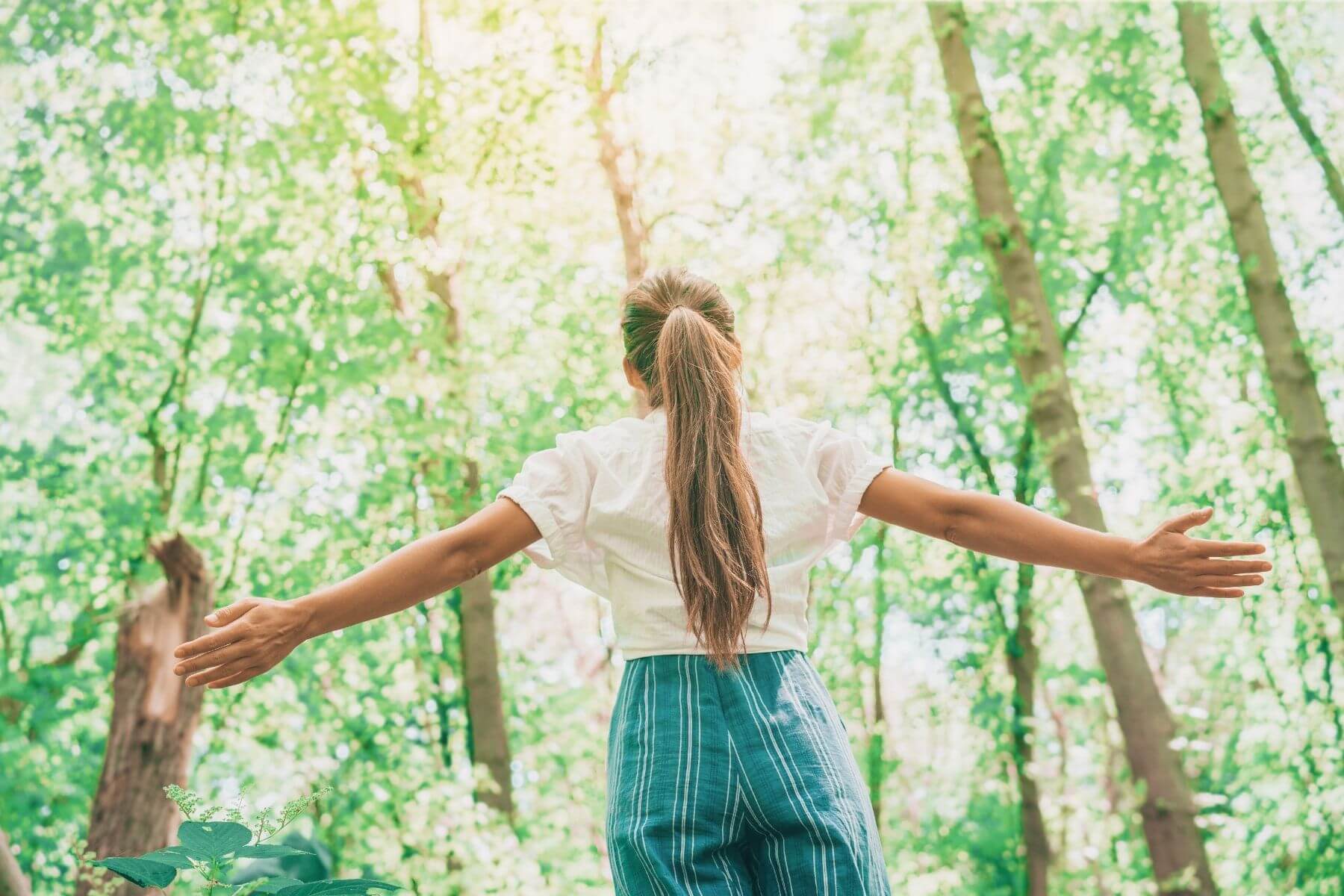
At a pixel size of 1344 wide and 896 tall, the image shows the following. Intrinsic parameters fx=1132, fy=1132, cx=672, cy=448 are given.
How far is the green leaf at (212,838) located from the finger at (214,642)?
0.33 m

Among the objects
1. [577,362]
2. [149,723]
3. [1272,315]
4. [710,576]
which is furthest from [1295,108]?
[149,723]

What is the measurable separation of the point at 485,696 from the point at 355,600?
707 centimetres

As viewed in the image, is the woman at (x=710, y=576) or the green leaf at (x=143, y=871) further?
the woman at (x=710, y=576)

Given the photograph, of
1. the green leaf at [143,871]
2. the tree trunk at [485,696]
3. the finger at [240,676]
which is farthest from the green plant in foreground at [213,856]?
the tree trunk at [485,696]

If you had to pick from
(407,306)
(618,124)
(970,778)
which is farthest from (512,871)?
(618,124)

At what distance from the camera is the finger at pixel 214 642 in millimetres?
1663

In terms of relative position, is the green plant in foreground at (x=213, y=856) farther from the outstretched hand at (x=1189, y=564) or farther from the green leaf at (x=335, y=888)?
the outstretched hand at (x=1189, y=564)

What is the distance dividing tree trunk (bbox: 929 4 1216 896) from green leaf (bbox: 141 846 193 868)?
219 inches

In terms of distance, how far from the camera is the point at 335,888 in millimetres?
1300

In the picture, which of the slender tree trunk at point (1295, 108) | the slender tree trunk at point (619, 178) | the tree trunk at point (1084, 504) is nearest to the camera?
the tree trunk at point (1084, 504)

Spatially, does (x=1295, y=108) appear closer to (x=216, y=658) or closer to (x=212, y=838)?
(x=216, y=658)

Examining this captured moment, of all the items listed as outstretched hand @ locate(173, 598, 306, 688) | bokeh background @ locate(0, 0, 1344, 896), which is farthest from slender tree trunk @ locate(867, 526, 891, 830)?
outstretched hand @ locate(173, 598, 306, 688)

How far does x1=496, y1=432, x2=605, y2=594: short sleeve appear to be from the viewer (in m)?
1.80

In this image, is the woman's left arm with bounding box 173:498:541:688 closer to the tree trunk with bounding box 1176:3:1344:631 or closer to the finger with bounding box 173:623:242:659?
the finger with bounding box 173:623:242:659
